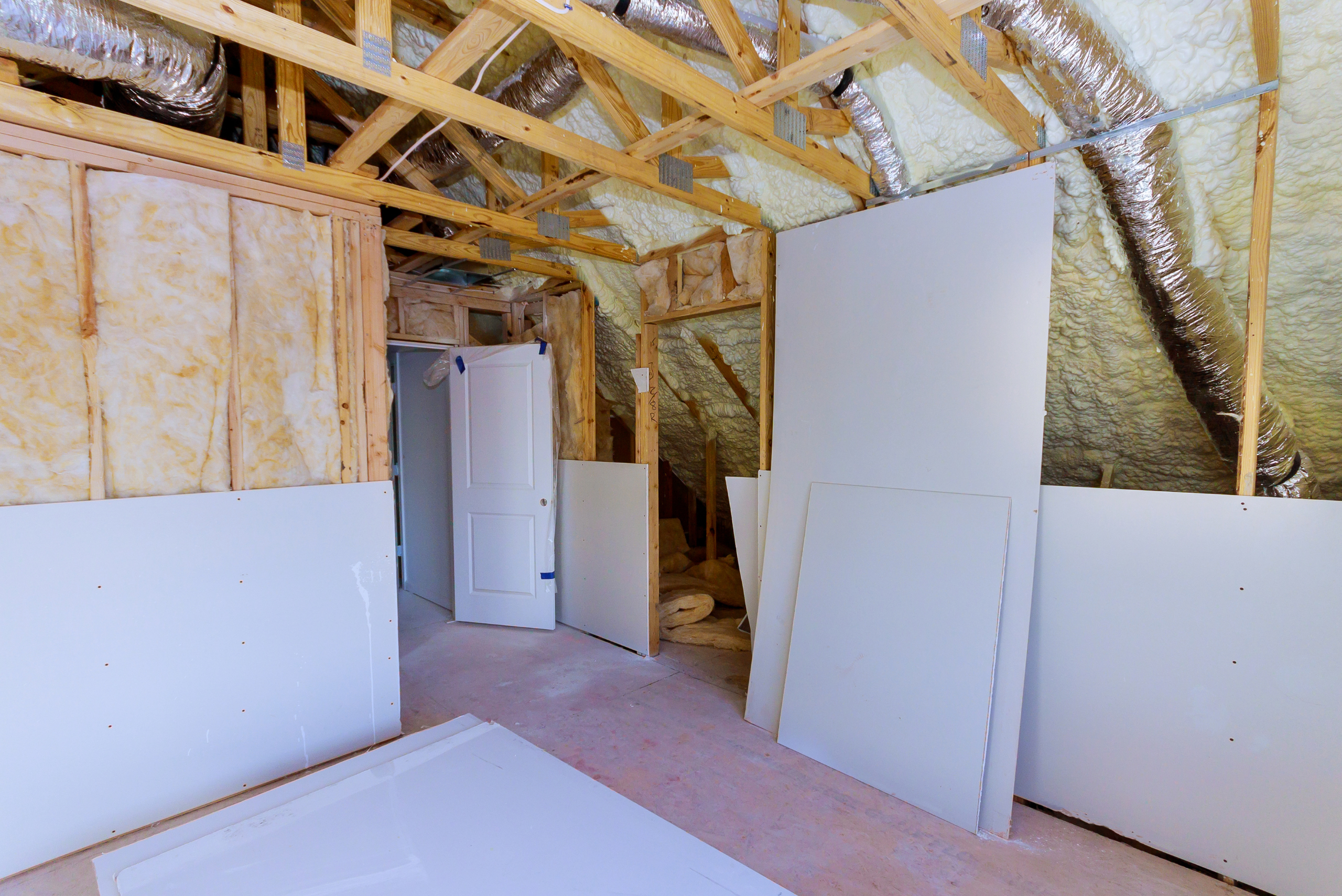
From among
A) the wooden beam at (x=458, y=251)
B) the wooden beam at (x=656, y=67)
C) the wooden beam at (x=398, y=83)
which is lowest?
the wooden beam at (x=458, y=251)

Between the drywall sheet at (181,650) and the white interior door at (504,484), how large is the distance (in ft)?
4.38

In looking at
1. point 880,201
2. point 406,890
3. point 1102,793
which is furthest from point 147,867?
point 880,201

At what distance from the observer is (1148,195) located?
2006 mm

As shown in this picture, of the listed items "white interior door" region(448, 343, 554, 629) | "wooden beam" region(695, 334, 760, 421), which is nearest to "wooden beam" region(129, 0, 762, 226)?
"wooden beam" region(695, 334, 760, 421)

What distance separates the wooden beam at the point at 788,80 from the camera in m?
1.65

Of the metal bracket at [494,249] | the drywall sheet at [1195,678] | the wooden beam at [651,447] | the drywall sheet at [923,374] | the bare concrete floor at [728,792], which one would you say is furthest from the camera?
the wooden beam at [651,447]

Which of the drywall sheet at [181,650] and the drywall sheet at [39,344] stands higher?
the drywall sheet at [39,344]

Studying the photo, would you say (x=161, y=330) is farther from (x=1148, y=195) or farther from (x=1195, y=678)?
(x=1195, y=678)

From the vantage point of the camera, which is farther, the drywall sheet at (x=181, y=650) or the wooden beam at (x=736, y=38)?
the drywall sheet at (x=181, y=650)

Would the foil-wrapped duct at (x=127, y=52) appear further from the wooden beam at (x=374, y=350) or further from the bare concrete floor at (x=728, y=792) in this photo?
the bare concrete floor at (x=728, y=792)

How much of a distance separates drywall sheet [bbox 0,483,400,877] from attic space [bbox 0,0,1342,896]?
1cm

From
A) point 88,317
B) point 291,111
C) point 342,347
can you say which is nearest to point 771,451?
point 342,347

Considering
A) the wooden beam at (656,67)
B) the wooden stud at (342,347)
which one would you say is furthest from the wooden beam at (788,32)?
the wooden stud at (342,347)

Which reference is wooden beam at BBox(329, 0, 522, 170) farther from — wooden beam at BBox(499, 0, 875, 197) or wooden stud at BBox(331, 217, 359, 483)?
wooden stud at BBox(331, 217, 359, 483)
